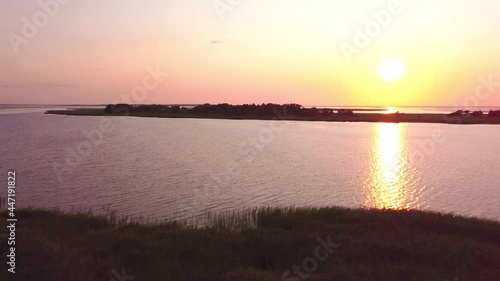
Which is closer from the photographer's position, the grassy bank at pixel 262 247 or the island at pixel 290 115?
the grassy bank at pixel 262 247

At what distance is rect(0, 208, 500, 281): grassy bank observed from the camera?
55.5ft

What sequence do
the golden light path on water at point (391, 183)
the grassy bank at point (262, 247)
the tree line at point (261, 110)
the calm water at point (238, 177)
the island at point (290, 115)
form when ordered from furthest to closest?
the tree line at point (261, 110) → the island at point (290, 115) → the golden light path on water at point (391, 183) → the calm water at point (238, 177) → the grassy bank at point (262, 247)

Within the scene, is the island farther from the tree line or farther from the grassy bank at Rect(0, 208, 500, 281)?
the grassy bank at Rect(0, 208, 500, 281)

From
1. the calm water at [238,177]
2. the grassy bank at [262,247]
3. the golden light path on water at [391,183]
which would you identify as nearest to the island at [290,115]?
the calm water at [238,177]

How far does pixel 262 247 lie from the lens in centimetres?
2094

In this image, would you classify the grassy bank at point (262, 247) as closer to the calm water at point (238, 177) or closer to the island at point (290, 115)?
the calm water at point (238, 177)

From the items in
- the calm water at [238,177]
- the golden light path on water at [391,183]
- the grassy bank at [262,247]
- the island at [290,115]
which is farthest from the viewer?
the island at [290,115]

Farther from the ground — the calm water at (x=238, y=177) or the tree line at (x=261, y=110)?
the tree line at (x=261, y=110)

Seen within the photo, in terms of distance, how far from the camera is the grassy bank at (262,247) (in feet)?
55.5

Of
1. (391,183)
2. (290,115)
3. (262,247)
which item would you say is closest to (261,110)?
(290,115)

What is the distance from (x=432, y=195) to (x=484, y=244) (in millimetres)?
16150

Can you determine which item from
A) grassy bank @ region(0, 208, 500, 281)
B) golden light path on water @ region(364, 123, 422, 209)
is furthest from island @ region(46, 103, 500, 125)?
grassy bank @ region(0, 208, 500, 281)

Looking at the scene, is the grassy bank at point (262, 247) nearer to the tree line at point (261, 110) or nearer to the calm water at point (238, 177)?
the calm water at point (238, 177)

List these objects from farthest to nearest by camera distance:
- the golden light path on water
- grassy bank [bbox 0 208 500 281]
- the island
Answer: the island < the golden light path on water < grassy bank [bbox 0 208 500 281]
